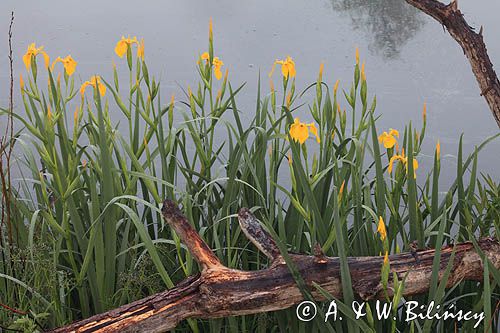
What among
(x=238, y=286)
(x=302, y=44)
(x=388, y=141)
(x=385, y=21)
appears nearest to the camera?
(x=238, y=286)

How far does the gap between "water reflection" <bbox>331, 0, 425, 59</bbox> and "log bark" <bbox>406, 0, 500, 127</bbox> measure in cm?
190

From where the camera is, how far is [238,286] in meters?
1.40

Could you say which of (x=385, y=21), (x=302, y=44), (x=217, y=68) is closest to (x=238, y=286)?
(x=217, y=68)

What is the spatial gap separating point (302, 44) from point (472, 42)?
1.97 meters

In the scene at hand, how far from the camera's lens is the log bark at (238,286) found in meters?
1.39

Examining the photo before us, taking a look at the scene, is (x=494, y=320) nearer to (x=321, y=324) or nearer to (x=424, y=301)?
(x=424, y=301)

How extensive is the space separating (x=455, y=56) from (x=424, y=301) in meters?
2.36

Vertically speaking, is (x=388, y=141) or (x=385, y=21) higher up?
(x=385, y=21)

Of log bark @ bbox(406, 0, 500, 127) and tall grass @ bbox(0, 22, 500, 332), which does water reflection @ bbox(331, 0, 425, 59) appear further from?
tall grass @ bbox(0, 22, 500, 332)

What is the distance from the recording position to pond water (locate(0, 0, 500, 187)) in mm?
3348

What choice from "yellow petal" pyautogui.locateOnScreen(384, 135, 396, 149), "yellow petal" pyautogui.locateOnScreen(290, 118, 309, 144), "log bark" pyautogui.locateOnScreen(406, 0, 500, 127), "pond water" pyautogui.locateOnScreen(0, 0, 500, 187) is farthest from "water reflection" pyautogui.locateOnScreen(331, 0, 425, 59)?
"yellow petal" pyautogui.locateOnScreen(290, 118, 309, 144)

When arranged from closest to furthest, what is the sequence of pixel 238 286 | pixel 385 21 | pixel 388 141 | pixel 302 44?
pixel 238 286 < pixel 388 141 < pixel 302 44 < pixel 385 21

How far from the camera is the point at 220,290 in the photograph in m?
1.39

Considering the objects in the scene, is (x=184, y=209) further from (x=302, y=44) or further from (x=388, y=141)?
(x=302, y=44)
